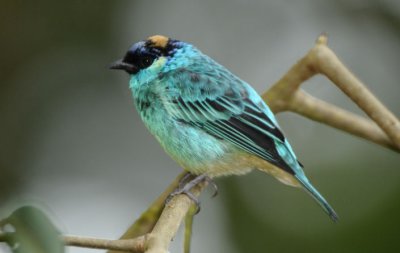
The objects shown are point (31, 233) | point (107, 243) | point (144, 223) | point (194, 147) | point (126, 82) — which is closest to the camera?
point (31, 233)

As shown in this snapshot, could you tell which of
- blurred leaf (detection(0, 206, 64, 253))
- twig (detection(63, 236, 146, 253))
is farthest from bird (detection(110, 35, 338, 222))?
blurred leaf (detection(0, 206, 64, 253))

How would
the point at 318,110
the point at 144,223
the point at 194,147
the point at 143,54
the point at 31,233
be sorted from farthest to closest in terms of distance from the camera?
the point at 143,54 → the point at 194,147 → the point at 318,110 → the point at 144,223 → the point at 31,233

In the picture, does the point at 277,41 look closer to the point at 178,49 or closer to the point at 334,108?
the point at 178,49

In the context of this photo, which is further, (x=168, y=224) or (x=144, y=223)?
(x=144, y=223)

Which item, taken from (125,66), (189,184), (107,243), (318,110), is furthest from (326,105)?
(107,243)

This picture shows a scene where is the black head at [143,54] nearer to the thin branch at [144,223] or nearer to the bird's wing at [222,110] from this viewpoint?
the bird's wing at [222,110]

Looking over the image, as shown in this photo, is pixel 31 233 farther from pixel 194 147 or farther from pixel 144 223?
pixel 194 147

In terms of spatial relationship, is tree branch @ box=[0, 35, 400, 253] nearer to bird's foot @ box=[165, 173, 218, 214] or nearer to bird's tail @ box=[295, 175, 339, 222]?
bird's foot @ box=[165, 173, 218, 214]
